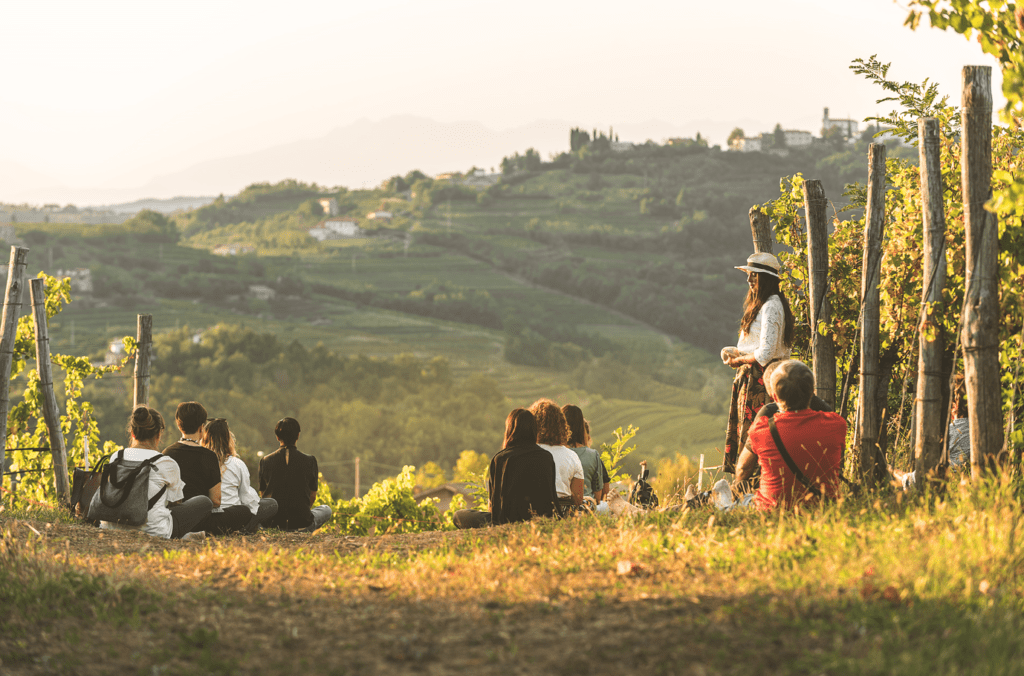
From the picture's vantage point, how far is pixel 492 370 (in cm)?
10444

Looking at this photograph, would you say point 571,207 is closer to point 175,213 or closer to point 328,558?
point 175,213

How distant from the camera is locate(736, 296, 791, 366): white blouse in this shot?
5105 millimetres

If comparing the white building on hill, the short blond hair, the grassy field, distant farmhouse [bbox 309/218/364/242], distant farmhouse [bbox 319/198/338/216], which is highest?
the white building on hill

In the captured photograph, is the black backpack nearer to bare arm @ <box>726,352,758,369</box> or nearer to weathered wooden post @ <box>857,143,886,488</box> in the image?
bare arm @ <box>726,352,758,369</box>

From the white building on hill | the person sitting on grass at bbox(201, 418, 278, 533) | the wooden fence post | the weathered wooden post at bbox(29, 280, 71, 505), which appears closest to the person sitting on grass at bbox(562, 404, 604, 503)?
the person sitting on grass at bbox(201, 418, 278, 533)

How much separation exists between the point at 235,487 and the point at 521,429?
7.61ft

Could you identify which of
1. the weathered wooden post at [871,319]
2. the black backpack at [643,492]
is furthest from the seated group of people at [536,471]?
the weathered wooden post at [871,319]

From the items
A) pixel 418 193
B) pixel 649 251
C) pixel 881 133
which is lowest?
pixel 881 133

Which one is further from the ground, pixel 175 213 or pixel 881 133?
pixel 175 213

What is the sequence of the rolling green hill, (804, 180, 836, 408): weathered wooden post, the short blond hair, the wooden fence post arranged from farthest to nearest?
1. the rolling green hill
2. the wooden fence post
3. (804, 180, 836, 408): weathered wooden post
4. the short blond hair

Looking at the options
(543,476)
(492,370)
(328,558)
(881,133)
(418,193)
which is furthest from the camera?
(418,193)

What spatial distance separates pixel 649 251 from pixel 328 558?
12258 centimetres

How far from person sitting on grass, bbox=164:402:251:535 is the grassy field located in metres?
1.53

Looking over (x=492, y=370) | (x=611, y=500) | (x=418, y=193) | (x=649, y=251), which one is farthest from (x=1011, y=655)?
(x=418, y=193)
